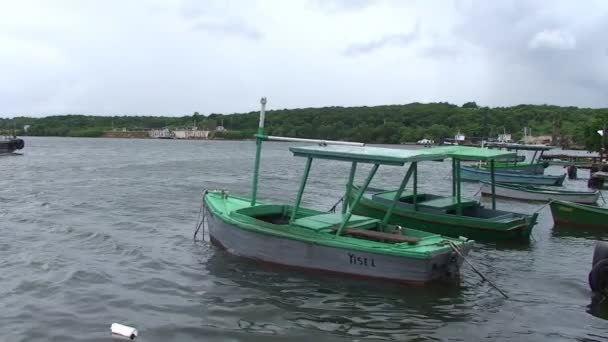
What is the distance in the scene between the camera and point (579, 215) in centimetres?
2275

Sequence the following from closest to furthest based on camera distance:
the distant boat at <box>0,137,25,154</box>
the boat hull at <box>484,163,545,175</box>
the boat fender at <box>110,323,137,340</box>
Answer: the boat fender at <box>110,323,137,340</box>, the boat hull at <box>484,163,545,175</box>, the distant boat at <box>0,137,25,154</box>

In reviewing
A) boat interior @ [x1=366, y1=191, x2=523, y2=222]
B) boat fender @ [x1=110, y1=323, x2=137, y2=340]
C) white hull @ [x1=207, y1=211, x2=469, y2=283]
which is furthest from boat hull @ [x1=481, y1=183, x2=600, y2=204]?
boat fender @ [x1=110, y1=323, x2=137, y2=340]

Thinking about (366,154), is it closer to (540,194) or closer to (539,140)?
(540,194)

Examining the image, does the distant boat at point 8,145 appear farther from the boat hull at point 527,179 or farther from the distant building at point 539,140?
the distant building at point 539,140

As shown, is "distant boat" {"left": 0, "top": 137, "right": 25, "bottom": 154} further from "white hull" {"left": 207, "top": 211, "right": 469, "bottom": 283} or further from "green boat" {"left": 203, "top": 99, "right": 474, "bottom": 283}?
"white hull" {"left": 207, "top": 211, "right": 469, "bottom": 283}

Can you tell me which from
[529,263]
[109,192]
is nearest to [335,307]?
[529,263]

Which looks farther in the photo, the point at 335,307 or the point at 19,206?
the point at 19,206

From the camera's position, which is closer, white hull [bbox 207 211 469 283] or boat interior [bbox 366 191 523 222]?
white hull [bbox 207 211 469 283]

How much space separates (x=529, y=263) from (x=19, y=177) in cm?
3832

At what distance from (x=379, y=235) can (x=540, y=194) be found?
20.3 m

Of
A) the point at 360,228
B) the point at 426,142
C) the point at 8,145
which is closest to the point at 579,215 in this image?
the point at 360,228

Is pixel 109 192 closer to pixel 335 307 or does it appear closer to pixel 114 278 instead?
pixel 114 278

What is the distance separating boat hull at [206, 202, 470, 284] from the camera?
1330 cm

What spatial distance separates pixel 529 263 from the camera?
17.3 m
